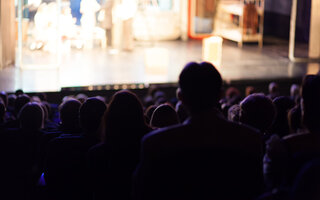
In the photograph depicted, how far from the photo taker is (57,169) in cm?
278

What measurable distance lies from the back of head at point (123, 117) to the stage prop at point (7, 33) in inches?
247

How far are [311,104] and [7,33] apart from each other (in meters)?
7.06

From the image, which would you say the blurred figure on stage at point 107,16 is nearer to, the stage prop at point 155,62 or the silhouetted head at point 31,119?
the stage prop at point 155,62

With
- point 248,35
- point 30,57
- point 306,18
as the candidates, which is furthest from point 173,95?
point 306,18

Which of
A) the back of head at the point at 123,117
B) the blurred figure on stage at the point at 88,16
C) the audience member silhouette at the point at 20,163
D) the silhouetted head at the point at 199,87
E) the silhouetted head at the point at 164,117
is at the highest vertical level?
the blurred figure on stage at the point at 88,16

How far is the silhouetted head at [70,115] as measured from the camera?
3.35 meters

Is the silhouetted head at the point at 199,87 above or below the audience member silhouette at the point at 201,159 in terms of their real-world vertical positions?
above

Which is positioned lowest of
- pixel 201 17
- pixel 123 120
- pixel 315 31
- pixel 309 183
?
pixel 309 183

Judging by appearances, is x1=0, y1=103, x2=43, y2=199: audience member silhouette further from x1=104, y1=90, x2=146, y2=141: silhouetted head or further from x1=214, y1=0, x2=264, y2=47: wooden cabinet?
x1=214, y1=0, x2=264, y2=47: wooden cabinet

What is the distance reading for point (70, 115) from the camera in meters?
3.37

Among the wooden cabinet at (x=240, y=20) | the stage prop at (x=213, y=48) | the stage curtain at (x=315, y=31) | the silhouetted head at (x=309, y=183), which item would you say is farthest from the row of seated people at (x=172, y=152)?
the wooden cabinet at (x=240, y=20)

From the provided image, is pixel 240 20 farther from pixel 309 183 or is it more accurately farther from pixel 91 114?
pixel 309 183

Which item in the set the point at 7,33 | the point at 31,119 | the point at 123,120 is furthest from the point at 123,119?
the point at 7,33

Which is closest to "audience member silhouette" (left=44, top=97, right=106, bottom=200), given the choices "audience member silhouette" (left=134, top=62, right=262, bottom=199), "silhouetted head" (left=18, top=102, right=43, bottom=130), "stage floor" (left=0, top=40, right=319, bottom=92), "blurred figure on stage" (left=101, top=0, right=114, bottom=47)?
"silhouetted head" (left=18, top=102, right=43, bottom=130)
